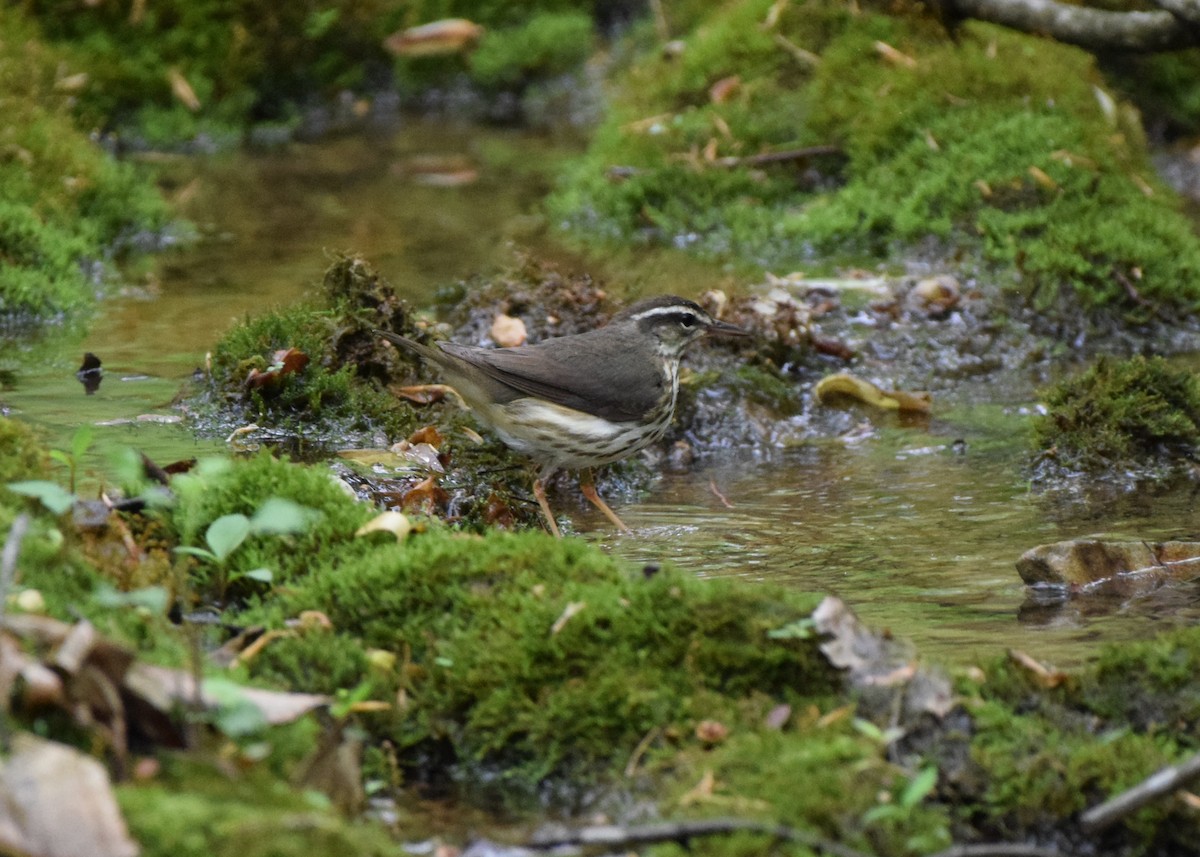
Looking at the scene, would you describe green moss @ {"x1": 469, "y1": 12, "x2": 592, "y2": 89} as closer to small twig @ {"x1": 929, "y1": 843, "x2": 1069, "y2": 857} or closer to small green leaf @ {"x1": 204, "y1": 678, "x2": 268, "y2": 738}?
small green leaf @ {"x1": 204, "y1": 678, "x2": 268, "y2": 738}

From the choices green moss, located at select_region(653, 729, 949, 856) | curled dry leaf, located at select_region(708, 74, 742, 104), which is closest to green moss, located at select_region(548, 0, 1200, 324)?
curled dry leaf, located at select_region(708, 74, 742, 104)

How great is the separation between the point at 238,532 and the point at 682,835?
1782 mm

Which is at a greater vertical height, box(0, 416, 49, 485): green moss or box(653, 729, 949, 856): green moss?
box(0, 416, 49, 485): green moss

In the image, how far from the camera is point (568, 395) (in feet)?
23.0

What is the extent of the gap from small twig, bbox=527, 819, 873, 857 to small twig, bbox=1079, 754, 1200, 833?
64cm

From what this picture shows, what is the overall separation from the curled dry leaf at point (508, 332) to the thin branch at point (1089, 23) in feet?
15.6

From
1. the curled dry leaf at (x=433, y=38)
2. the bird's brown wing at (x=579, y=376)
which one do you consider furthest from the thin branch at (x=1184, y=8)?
the curled dry leaf at (x=433, y=38)

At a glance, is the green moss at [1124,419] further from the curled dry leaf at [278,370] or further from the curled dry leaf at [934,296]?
the curled dry leaf at [278,370]

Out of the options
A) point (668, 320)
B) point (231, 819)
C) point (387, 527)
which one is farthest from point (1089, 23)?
point (231, 819)

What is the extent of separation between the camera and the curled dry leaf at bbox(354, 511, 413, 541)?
4973 mm

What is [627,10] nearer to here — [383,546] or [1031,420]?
[1031,420]

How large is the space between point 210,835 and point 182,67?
1220 cm

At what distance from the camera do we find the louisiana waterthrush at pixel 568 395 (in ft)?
22.6

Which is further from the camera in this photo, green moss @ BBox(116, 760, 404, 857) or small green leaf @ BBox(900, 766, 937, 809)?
small green leaf @ BBox(900, 766, 937, 809)
